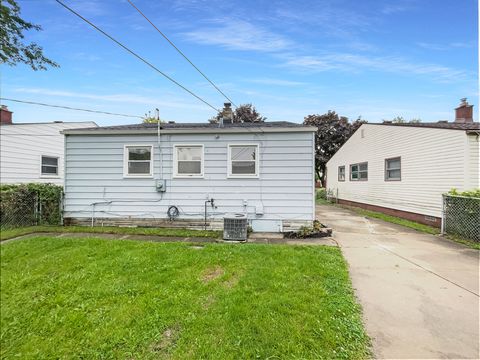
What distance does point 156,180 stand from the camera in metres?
6.92

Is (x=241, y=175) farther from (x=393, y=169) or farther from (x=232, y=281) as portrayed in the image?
(x=393, y=169)

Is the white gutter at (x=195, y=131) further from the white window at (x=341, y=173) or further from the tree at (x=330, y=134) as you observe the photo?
the tree at (x=330, y=134)

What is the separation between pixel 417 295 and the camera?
316cm

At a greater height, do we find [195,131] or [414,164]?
[195,131]

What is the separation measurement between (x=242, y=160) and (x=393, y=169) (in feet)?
24.1

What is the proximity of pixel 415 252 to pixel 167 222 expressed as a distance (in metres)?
6.15

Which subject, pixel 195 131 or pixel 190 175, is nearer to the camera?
pixel 195 131

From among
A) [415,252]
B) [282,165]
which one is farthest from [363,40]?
[415,252]

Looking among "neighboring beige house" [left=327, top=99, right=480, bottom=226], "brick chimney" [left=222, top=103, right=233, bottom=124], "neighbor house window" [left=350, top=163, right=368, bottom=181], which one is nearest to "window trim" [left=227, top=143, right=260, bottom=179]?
"brick chimney" [left=222, top=103, right=233, bottom=124]

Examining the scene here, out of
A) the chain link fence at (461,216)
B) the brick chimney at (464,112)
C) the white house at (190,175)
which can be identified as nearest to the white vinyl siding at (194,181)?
the white house at (190,175)

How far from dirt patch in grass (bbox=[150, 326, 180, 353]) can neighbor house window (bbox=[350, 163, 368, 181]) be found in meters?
12.7

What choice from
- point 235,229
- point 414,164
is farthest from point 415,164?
point 235,229

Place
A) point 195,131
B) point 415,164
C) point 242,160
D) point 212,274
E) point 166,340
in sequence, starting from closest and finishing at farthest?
point 166,340 → point 212,274 → point 195,131 → point 242,160 → point 415,164

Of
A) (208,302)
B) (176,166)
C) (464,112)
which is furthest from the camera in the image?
(464,112)
